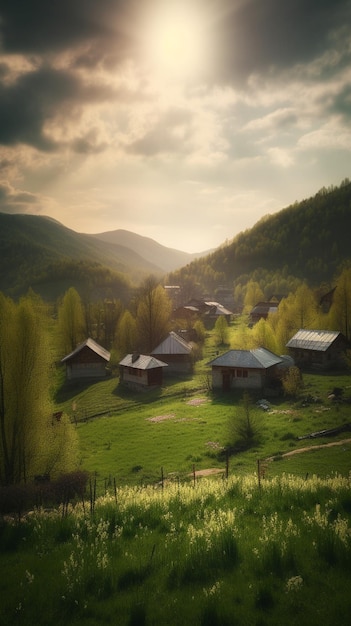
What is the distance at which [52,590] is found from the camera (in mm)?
8016

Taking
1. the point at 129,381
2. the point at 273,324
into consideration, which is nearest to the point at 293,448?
the point at 129,381

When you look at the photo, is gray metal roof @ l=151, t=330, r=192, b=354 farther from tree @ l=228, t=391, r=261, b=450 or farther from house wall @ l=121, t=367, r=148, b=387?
tree @ l=228, t=391, r=261, b=450

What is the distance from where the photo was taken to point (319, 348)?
188 feet

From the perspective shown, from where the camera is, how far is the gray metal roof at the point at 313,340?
188 feet

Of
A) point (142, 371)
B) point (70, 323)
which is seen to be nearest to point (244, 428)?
point (142, 371)

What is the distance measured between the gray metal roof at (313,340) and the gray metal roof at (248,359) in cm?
817

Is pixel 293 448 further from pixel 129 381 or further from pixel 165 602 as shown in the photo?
pixel 129 381

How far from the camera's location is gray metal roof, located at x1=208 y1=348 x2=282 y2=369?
4988 centimetres

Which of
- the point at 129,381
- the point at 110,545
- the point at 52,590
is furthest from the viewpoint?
the point at 129,381

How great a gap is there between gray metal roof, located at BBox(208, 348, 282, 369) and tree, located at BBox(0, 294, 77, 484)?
106 ft

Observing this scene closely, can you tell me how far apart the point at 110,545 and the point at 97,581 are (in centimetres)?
148

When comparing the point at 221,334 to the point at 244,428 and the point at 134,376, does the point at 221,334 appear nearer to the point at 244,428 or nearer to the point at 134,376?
the point at 134,376

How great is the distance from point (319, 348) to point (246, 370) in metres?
14.6

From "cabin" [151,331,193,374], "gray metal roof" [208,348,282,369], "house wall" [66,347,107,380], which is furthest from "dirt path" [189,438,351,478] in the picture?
A: "house wall" [66,347,107,380]
